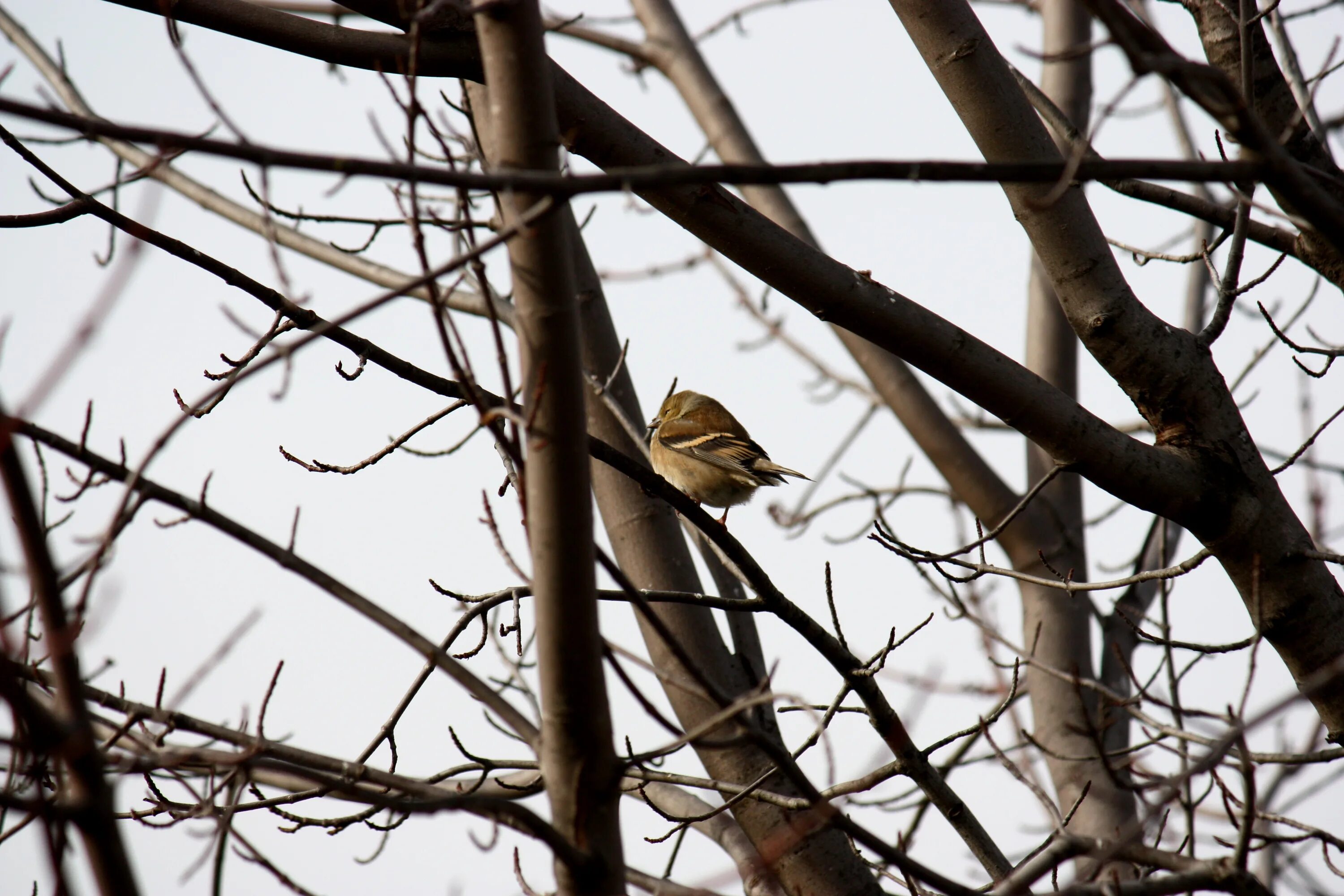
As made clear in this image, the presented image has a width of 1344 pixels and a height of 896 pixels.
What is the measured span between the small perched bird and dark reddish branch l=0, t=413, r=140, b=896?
4671 millimetres

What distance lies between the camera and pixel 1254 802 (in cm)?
212

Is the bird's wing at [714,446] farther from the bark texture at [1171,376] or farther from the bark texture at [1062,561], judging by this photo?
the bark texture at [1171,376]

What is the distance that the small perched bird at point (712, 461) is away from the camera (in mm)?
6480

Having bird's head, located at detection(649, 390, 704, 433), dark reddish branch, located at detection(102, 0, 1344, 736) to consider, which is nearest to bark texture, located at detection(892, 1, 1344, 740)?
dark reddish branch, located at detection(102, 0, 1344, 736)

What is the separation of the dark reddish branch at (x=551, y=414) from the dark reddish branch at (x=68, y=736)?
68 cm

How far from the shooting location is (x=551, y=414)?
1.85m

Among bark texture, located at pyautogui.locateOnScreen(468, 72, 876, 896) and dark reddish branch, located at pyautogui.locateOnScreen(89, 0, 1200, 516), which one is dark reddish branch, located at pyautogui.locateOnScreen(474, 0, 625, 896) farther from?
bark texture, located at pyautogui.locateOnScreen(468, 72, 876, 896)

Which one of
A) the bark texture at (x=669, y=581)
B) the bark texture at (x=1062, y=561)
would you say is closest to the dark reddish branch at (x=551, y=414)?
the bark texture at (x=669, y=581)

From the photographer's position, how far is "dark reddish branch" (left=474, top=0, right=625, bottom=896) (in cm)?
186

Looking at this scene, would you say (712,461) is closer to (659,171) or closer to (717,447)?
(717,447)

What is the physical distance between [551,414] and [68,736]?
81 centimetres

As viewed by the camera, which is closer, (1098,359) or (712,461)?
(1098,359)


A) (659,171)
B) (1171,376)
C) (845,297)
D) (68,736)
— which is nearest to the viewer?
(68,736)

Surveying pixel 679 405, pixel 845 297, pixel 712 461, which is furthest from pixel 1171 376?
pixel 679 405
